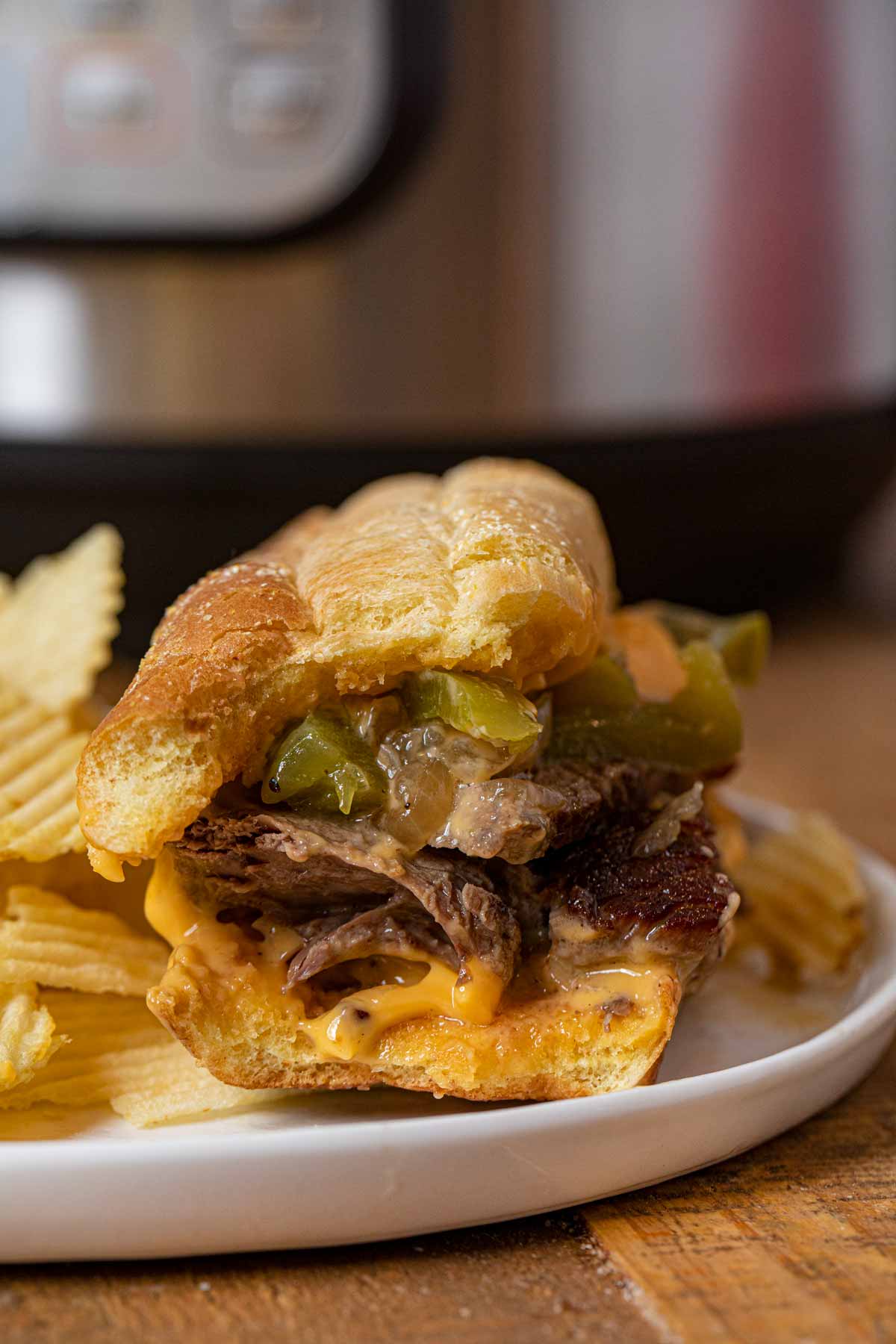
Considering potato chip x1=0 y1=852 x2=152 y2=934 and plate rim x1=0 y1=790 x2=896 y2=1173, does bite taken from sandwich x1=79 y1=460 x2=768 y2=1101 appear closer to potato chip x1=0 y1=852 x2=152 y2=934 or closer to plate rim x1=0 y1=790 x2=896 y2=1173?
plate rim x1=0 y1=790 x2=896 y2=1173

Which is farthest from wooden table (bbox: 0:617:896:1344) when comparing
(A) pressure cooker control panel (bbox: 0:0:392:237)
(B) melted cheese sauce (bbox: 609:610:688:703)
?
(A) pressure cooker control panel (bbox: 0:0:392:237)

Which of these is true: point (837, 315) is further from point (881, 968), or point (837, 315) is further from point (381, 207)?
point (881, 968)

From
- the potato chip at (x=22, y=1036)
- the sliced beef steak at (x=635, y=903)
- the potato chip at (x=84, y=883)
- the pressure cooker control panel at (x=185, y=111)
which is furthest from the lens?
the pressure cooker control panel at (x=185, y=111)

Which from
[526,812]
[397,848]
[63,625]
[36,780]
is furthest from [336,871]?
[63,625]

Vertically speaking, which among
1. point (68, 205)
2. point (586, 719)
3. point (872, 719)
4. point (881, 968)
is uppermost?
point (68, 205)

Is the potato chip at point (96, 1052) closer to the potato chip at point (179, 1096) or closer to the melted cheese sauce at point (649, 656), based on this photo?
the potato chip at point (179, 1096)

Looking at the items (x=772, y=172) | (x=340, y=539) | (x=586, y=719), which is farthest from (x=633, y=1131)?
(x=772, y=172)

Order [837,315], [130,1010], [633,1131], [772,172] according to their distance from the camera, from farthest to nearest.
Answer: [837,315] → [772,172] → [130,1010] → [633,1131]

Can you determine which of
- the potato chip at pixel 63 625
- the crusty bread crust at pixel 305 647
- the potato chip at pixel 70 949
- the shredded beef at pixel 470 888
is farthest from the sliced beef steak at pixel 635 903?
the potato chip at pixel 63 625
